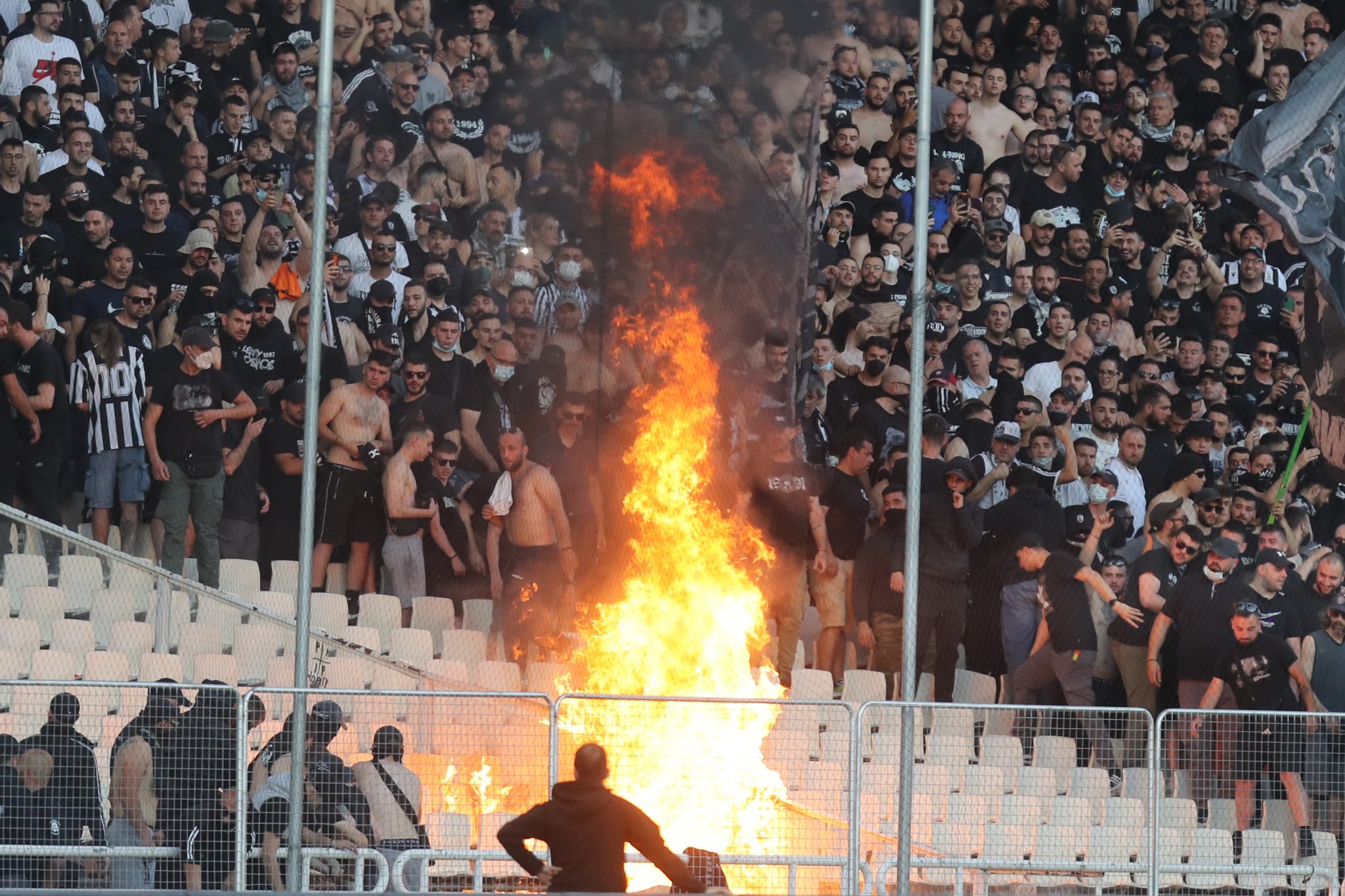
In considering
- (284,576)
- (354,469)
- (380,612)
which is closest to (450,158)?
(354,469)

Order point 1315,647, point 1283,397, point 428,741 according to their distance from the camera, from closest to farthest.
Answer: point 428,741
point 1315,647
point 1283,397

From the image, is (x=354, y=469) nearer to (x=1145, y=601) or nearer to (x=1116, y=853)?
(x=1145, y=601)

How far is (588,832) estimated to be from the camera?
6594 mm

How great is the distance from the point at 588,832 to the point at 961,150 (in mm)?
7919

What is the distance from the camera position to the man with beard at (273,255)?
461 inches

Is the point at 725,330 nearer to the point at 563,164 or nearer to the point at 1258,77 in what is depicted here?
the point at 563,164

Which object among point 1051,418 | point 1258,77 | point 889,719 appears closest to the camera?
point 889,719

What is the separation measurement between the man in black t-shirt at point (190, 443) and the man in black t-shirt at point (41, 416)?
19.6 inches

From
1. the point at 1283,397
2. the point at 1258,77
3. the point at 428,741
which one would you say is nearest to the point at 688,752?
the point at 428,741

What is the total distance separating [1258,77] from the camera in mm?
14961

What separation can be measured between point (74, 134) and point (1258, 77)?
8.76 meters

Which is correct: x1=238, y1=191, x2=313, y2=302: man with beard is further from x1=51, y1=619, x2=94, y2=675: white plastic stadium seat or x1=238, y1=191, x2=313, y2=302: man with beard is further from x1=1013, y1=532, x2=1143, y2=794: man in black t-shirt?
x1=1013, y1=532, x2=1143, y2=794: man in black t-shirt

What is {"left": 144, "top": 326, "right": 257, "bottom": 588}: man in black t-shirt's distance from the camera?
10914 millimetres

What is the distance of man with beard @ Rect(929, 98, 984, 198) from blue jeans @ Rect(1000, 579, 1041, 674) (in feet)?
11.0
